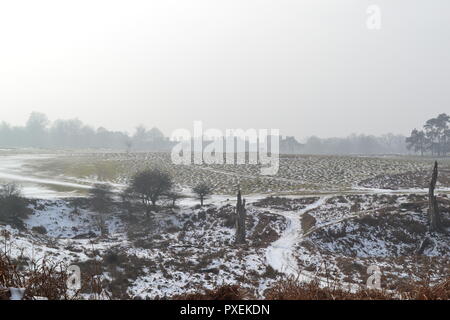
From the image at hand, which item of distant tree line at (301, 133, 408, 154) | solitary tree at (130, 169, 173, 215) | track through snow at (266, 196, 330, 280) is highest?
distant tree line at (301, 133, 408, 154)

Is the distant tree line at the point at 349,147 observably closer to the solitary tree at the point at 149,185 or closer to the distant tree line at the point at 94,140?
the distant tree line at the point at 94,140

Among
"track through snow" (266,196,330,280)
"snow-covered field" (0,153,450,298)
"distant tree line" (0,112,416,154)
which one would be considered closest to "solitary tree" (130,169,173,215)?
"snow-covered field" (0,153,450,298)

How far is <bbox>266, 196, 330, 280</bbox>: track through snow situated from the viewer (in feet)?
49.2

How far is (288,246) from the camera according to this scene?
1909 cm

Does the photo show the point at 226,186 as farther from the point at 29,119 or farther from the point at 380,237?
the point at 29,119

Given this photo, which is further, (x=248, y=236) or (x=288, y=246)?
(x=248, y=236)

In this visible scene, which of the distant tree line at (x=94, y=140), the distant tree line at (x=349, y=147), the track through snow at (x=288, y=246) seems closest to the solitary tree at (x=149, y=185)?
the track through snow at (x=288, y=246)

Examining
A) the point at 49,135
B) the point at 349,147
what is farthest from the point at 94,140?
the point at 349,147

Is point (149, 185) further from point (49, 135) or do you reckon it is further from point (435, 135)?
point (49, 135)

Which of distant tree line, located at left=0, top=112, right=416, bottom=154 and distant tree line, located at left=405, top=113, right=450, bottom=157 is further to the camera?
distant tree line, located at left=0, top=112, right=416, bottom=154

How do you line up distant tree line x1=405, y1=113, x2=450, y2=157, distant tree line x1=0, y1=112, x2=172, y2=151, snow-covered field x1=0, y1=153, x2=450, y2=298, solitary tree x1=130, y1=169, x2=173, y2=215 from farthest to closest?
distant tree line x1=0, y1=112, x2=172, y2=151 → distant tree line x1=405, y1=113, x2=450, y2=157 → solitary tree x1=130, y1=169, x2=173, y2=215 → snow-covered field x1=0, y1=153, x2=450, y2=298

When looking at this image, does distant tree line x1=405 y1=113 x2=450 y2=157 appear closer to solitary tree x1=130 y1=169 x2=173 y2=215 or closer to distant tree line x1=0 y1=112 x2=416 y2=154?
distant tree line x1=0 y1=112 x2=416 y2=154
